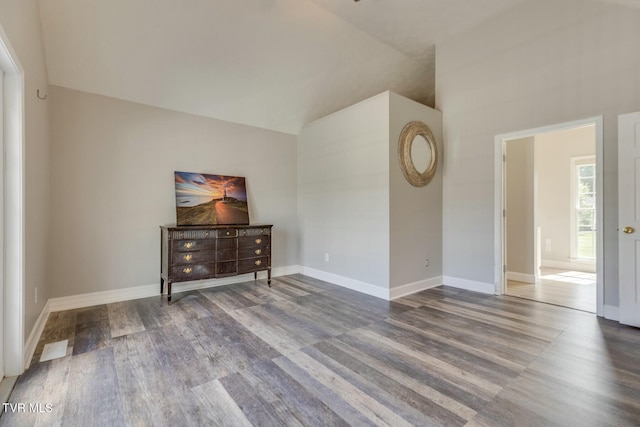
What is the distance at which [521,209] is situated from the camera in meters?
4.49

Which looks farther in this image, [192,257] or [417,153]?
[417,153]

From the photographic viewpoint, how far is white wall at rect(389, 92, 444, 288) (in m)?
3.56

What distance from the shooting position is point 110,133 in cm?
340

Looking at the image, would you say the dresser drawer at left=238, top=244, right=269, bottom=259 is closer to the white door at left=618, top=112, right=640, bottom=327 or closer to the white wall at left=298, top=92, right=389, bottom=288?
the white wall at left=298, top=92, right=389, bottom=288

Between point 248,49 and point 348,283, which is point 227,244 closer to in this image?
point 348,283

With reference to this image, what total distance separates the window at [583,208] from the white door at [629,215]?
3183mm

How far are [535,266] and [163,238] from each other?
5.21 metres

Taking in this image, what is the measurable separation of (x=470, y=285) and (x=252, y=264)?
2.94m

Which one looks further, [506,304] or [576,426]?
[506,304]

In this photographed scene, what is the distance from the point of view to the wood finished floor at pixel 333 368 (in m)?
1.55

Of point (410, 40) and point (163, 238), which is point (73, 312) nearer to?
point (163, 238)

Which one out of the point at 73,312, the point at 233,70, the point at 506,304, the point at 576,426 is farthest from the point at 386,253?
the point at 73,312

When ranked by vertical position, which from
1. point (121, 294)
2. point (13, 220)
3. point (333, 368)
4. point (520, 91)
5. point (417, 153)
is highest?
point (520, 91)

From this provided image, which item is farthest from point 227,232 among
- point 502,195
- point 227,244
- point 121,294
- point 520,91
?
point 520,91
